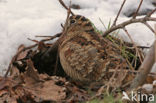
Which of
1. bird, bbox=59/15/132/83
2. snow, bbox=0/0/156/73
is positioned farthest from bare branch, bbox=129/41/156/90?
snow, bbox=0/0/156/73

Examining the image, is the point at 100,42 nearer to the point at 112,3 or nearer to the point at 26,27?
the point at 26,27

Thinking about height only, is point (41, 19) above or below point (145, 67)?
above

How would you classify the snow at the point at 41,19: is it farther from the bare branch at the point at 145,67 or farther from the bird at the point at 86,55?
the bare branch at the point at 145,67

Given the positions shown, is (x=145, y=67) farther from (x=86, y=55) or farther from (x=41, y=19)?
(x=41, y=19)

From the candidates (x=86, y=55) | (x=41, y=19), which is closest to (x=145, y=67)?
(x=86, y=55)

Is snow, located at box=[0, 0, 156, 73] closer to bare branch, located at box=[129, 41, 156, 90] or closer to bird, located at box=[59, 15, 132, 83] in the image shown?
bird, located at box=[59, 15, 132, 83]

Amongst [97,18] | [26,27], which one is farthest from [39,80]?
[97,18]

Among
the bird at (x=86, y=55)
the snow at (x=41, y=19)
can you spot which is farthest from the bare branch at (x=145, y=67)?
the snow at (x=41, y=19)
